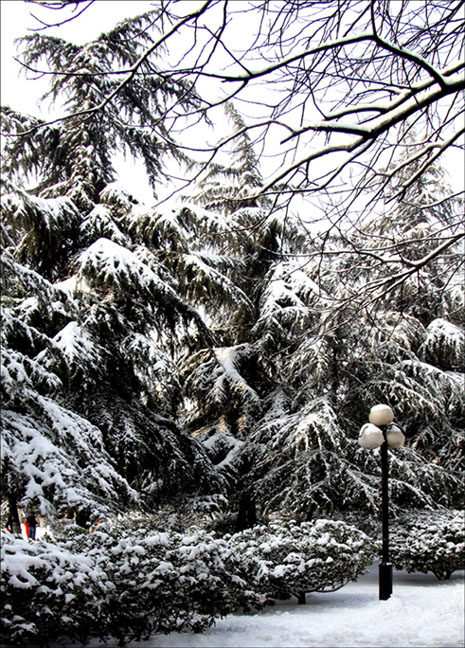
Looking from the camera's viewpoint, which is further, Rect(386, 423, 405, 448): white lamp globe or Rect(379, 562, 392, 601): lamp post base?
Rect(386, 423, 405, 448): white lamp globe

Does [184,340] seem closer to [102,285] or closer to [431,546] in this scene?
[102,285]

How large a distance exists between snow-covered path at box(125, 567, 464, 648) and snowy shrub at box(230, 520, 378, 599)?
0.30 m

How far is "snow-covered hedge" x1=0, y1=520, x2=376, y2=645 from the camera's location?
4.07 metres

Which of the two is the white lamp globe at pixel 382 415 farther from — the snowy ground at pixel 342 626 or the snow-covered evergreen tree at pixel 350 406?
the snow-covered evergreen tree at pixel 350 406

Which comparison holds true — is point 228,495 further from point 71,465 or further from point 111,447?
point 71,465

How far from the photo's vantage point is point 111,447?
877cm

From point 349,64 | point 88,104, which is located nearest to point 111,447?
point 88,104

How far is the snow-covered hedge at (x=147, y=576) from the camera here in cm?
407

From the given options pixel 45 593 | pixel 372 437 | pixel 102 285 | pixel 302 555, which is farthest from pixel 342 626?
pixel 102 285

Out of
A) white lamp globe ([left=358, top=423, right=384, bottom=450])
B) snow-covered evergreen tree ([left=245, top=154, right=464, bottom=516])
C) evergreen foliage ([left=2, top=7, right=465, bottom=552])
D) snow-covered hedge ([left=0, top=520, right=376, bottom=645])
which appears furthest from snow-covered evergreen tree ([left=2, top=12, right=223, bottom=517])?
white lamp globe ([left=358, top=423, right=384, bottom=450])

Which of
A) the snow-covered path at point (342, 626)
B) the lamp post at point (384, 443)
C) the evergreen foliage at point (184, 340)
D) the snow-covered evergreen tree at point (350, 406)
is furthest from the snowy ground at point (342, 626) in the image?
the snow-covered evergreen tree at point (350, 406)

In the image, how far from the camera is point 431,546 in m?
10.0

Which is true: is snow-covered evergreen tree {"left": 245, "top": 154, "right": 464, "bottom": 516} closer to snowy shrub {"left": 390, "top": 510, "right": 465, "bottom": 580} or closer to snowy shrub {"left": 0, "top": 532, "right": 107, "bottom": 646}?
snowy shrub {"left": 390, "top": 510, "right": 465, "bottom": 580}

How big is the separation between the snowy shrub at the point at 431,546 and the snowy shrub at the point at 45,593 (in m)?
7.23
